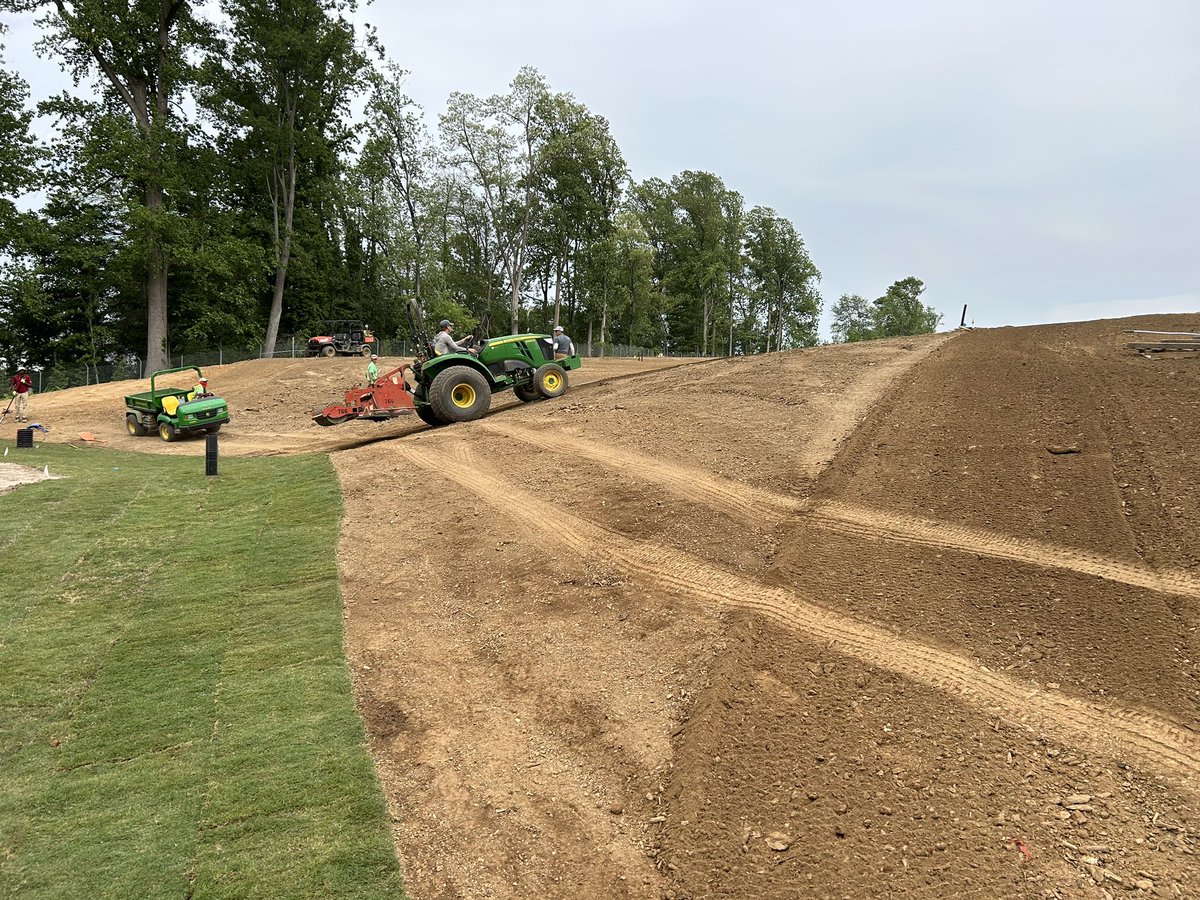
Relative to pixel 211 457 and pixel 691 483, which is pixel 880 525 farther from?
pixel 211 457

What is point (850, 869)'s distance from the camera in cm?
343

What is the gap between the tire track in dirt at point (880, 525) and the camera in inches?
226

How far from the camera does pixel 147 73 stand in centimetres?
3156

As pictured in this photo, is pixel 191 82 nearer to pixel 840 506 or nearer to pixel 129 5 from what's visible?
pixel 129 5

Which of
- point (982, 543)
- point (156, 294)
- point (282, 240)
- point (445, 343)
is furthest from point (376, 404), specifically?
point (282, 240)

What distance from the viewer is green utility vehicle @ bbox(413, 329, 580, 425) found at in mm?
14188

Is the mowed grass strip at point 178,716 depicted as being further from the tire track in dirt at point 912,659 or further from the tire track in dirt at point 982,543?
the tire track in dirt at point 982,543

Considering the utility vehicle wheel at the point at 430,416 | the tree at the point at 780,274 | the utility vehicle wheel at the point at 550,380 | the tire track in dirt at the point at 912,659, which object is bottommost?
the tire track in dirt at the point at 912,659

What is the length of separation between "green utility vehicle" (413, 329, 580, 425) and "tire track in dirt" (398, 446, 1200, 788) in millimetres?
6855

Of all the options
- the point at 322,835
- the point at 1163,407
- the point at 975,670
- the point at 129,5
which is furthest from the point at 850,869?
the point at 129,5

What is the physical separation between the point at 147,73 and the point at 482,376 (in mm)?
30185

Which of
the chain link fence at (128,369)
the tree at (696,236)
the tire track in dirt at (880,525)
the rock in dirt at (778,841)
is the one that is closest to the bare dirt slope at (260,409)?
the chain link fence at (128,369)

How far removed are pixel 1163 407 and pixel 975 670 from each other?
698 centimetres

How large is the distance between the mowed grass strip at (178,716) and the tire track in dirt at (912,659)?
9.38ft
